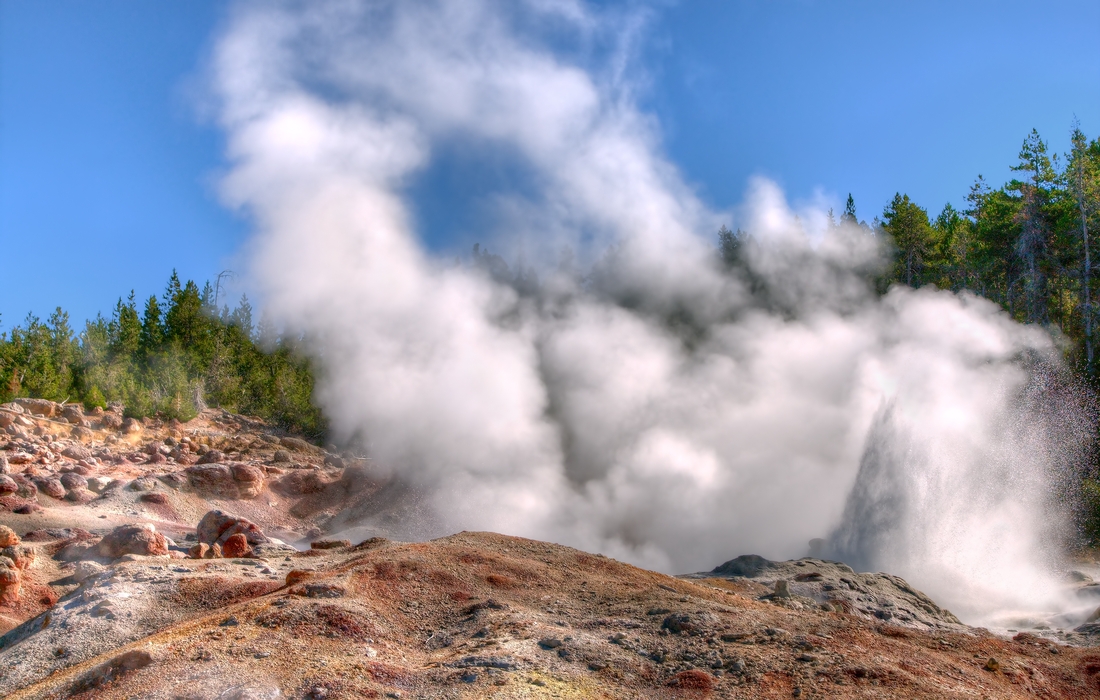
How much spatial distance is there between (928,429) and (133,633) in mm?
14710

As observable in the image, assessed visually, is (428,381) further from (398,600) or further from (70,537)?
(398,600)

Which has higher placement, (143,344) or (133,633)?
(143,344)

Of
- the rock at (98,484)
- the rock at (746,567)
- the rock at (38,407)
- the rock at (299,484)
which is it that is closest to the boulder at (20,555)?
the rock at (98,484)

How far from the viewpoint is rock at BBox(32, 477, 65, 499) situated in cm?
1630

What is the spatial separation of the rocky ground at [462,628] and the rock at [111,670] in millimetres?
14

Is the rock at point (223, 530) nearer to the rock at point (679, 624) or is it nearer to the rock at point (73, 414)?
the rock at point (679, 624)

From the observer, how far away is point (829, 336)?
2130 centimetres

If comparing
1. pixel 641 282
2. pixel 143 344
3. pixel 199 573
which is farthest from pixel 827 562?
pixel 143 344

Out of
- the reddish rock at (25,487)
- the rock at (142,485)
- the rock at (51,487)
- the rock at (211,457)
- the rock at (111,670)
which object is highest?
the rock at (211,457)

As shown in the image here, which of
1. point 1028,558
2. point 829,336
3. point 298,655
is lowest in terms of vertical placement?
point 298,655

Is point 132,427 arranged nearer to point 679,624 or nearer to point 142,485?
point 142,485

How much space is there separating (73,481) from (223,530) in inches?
234

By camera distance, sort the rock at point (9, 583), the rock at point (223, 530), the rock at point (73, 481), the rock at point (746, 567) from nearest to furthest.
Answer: the rock at point (9, 583) < the rock at point (746, 567) < the rock at point (223, 530) < the rock at point (73, 481)

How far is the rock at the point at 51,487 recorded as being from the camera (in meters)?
16.3
